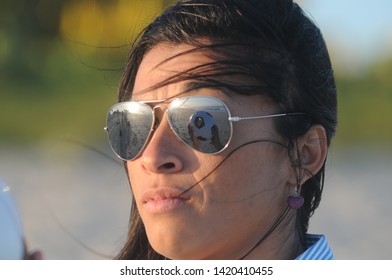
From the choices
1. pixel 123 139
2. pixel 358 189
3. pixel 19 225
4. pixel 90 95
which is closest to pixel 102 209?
pixel 90 95

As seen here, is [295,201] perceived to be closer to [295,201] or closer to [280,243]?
[295,201]

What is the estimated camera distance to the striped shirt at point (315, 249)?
251cm

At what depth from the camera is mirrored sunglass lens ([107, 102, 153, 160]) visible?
95.7 inches

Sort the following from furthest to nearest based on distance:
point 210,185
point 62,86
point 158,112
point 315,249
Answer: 1. point 62,86
2. point 315,249
3. point 158,112
4. point 210,185

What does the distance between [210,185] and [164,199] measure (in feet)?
0.46

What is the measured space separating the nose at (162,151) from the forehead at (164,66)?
78mm

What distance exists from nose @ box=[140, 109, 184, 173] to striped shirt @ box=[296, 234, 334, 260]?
51cm

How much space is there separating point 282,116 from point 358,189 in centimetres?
325

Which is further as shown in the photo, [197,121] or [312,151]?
[312,151]

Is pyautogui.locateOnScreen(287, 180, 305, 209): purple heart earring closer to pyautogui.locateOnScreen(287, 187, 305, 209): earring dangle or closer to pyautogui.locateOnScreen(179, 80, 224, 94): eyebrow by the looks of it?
pyautogui.locateOnScreen(287, 187, 305, 209): earring dangle

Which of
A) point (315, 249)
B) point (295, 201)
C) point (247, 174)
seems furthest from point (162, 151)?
point (315, 249)

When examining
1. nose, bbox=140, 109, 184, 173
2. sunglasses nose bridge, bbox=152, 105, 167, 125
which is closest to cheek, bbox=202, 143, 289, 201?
nose, bbox=140, 109, 184, 173

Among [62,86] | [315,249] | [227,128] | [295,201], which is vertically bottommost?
[62,86]

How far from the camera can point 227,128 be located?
2.35 metres
